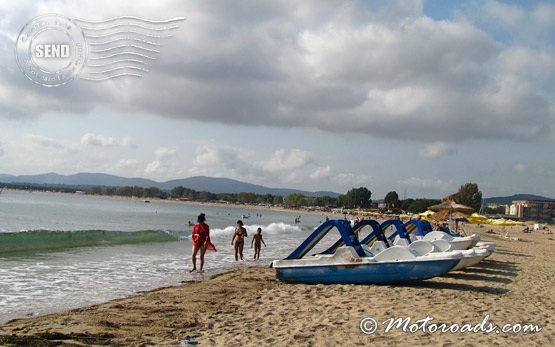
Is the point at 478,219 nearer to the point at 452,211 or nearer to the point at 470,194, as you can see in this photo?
the point at 452,211

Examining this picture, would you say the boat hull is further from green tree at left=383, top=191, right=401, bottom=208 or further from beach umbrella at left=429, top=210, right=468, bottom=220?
green tree at left=383, top=191, right=401, bottom=208

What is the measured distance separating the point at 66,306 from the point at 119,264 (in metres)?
6.66

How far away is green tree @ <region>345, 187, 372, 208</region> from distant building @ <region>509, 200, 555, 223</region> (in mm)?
46273

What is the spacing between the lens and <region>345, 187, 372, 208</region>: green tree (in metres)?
182

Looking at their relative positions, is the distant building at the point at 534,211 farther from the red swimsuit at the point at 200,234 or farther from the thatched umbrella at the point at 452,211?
the red swimsuit at the point at 200,234

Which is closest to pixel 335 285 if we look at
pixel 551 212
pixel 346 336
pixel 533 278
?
pixel 346 336

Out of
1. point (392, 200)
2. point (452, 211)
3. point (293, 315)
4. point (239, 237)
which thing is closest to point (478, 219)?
point (452, 211)

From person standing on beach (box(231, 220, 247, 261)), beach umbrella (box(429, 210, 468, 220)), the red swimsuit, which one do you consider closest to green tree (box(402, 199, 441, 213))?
beach umbrella (box(429, 210, 468, 220))

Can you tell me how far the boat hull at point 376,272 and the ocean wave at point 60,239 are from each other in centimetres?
1295

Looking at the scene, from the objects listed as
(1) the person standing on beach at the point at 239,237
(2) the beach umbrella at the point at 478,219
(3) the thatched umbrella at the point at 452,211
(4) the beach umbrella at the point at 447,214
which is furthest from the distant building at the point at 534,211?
(1) the person standing on beach at the point at 239,237

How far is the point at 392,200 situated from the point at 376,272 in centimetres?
15668

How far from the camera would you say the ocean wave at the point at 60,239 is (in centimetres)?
2018

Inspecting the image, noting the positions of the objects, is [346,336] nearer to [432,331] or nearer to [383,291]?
[432,331]

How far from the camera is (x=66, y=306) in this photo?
8867mm
